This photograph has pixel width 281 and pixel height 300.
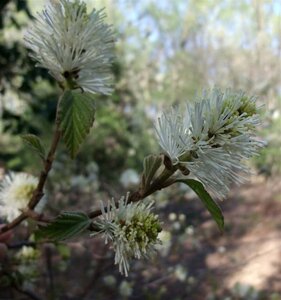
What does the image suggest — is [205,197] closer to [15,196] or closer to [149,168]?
[149,168]

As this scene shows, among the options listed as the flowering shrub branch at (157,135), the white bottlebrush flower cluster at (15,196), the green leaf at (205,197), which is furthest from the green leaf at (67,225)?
the white bottlebrush flower cluster at (15,196)

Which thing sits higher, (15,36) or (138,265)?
(15,36)

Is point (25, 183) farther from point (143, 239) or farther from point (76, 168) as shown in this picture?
point (76, 168)

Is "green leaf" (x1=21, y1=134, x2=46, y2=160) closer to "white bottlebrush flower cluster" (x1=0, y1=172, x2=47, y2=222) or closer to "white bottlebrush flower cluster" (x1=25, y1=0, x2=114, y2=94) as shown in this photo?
"white bottlebrush flower cluster" (x1=25, y1=0, x2=114, y2=94)

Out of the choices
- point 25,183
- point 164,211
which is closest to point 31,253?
point 25,183

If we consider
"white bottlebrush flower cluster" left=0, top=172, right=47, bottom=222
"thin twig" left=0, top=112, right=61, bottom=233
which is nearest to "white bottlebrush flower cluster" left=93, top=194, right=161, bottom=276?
"thin twig" left=0, top=112, right=61, bottom=233

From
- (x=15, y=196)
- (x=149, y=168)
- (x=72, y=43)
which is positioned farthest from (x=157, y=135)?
(x=15, y=196)
